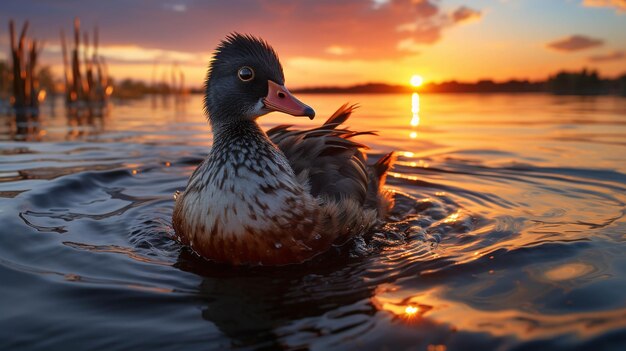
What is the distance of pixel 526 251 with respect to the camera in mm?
3734

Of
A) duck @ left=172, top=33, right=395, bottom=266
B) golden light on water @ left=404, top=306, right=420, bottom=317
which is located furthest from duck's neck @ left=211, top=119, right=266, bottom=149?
golden light on water @ left=404, top=306, right=420, bottom=317

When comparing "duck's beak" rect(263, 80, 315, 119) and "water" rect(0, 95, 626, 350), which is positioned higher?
"duck's beak" rect(263, 80, 315, 119)

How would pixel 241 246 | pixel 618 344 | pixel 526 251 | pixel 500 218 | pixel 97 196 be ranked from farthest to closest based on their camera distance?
pixel 97 196 → pixel 500 218 → pixel 526 251 → pixel 241 246 → pixel 618 344

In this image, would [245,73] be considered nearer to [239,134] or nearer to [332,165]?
[239,134]

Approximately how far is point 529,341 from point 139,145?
8.76 metres

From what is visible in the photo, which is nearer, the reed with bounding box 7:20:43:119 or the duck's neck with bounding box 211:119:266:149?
the duck's neck with bounding box 211:119:266:149

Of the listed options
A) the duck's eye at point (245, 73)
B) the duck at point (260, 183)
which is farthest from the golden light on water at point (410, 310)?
the duck's eye at point (245, 73)

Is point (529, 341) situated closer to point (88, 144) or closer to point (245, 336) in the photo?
point (245, 336)

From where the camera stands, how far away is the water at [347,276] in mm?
2555

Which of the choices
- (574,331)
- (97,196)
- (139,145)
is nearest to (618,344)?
(574,331)

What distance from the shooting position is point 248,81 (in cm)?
399

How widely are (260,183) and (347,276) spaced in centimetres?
86

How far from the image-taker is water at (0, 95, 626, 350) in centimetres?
255

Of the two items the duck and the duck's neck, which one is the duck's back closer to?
the duck
